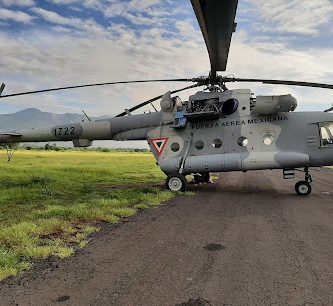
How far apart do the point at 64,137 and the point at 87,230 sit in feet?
35.7

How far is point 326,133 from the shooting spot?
46.0 ft

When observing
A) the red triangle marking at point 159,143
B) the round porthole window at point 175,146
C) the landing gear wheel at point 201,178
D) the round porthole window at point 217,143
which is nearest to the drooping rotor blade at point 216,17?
the round porthole window at point 217,143

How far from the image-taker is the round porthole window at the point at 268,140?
14531 mm

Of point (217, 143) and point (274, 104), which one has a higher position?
point (274, 104)

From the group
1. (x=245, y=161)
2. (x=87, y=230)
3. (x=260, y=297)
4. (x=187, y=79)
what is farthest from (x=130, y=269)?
(x=245, y=161)

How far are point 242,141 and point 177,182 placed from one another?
3536 mm

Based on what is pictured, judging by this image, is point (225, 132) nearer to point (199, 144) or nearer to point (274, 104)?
point (199, 144)

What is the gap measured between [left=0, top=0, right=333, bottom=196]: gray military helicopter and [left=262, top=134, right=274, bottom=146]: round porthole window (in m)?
0.04

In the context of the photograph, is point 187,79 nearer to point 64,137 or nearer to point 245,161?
point 245,161

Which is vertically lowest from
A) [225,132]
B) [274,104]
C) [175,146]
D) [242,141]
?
[175,146]

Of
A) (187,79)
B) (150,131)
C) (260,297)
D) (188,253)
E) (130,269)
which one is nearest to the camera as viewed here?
(260,297)

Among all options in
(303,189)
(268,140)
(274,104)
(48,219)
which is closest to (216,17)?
(48,219)

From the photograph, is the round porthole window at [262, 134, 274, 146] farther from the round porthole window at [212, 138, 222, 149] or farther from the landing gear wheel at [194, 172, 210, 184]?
the landing gear wheel at [194, 172, 210, 184]

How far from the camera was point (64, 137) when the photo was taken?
17469 mm
